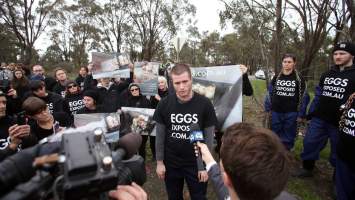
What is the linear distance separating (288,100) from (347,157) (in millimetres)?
1801

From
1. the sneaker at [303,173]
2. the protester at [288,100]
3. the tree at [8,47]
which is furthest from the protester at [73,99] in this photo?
the tree at [8,47]

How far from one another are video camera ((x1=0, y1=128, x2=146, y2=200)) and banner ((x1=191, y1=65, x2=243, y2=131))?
4000 mm

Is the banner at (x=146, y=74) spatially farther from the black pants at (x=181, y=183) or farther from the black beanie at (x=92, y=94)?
the black pants at (x=181, y=183)

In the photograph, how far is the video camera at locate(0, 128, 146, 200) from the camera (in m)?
0.81

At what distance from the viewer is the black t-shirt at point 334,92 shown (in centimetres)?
406

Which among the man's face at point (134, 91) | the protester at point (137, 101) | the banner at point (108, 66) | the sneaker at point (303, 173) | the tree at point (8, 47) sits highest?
the tree at point (8, 47)

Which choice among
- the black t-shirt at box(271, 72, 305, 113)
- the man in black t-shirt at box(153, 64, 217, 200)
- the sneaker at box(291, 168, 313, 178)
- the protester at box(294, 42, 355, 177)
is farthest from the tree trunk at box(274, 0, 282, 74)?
the man in black t-shirt at box(153, 64, 217, 200)

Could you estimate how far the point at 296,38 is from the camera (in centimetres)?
1493

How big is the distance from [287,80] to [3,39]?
3569 cm

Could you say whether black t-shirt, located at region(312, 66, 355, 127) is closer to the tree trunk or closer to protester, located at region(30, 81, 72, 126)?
the tree trunk

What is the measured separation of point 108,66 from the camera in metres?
6.89

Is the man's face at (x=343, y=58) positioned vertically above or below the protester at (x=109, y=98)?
above

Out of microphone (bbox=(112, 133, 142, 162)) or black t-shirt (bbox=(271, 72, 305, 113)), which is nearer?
microphone (bbox=(112, 133, 142, 162))

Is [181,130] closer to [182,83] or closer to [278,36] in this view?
[182,83]
